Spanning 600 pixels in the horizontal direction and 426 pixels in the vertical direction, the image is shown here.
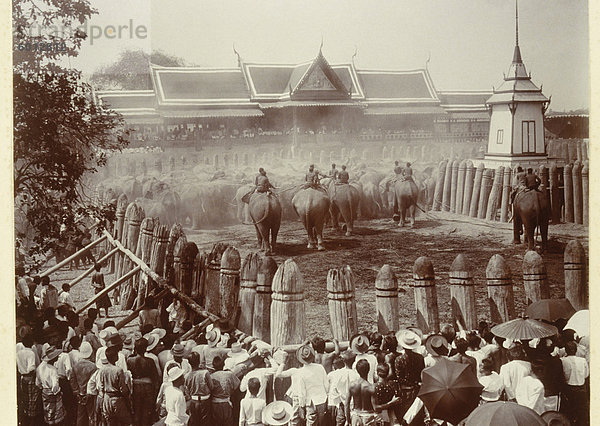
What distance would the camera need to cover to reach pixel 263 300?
5.07 m

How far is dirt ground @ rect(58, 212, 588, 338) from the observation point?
5137mm

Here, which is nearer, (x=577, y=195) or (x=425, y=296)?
(x=425, y=296)

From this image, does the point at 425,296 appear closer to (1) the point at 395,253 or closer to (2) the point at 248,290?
(1) the point at 395,253

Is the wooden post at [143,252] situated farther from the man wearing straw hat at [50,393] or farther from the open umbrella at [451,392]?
the open umbrella at [451,392]

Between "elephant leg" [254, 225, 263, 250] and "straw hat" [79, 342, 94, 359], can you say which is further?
"elephant leg" [254, 225, 263, 250]

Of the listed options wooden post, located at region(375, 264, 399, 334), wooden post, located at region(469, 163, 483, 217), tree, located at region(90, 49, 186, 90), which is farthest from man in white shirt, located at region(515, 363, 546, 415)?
tree, located at region(90, 49, 186, 90)

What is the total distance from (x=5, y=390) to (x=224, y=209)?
6.39 ft

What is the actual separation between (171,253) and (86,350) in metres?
0.89

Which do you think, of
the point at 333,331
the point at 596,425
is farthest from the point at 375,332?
the point at 596,425

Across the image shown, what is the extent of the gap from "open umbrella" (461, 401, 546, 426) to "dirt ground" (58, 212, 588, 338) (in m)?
0.92

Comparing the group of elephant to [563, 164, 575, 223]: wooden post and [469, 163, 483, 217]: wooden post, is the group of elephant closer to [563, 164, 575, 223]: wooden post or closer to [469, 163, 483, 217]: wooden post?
[563, 164, 575, 223]: wooden post

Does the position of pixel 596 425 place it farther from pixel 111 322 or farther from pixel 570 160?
pixel 111 322

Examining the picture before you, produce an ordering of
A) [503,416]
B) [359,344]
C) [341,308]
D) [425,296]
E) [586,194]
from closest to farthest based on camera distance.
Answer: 1. [503,416]
2. [359,344]
3. [341,308]
4. [425,296]
5. [586,194]

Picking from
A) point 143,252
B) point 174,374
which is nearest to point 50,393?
point 174,374
